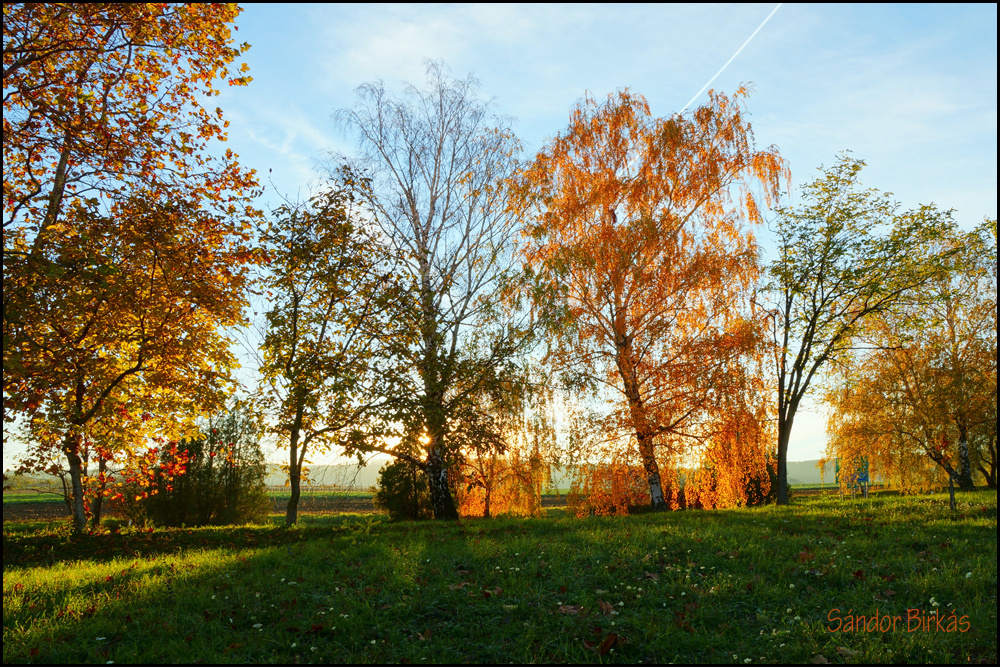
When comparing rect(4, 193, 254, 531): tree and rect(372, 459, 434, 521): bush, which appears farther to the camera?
rect(372, 459, 434, 521): bush

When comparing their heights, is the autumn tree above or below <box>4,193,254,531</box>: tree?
below

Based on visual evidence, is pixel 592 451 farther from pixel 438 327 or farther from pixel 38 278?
pixel 38 278

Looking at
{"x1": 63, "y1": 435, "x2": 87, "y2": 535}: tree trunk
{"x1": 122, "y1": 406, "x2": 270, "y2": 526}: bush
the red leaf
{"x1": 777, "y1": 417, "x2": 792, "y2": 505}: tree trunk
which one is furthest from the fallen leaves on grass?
{"x1": 122, "y1": 406, "x2": 270, "y2": 526}: bush

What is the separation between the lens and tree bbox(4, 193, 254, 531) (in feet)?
26.8

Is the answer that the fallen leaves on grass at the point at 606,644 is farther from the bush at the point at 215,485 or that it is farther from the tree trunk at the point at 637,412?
the bush at the point at 215,485

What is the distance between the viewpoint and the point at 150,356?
10961mm

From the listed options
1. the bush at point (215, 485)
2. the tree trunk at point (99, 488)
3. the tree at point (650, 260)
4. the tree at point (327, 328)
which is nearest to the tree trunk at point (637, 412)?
the tree at point (650, 260)

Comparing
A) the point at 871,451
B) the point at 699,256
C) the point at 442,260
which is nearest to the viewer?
the point at 699,256

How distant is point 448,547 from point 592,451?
24.0 feet

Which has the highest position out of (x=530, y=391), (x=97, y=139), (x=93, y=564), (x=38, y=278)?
(x=97, y=139)

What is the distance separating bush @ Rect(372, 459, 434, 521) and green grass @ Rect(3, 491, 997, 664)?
8679 mm

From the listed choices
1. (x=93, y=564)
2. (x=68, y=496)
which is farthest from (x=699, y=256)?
(x=68, y=496)

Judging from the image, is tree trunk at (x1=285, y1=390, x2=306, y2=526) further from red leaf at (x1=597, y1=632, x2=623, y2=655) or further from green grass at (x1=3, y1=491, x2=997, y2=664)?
red leaf at (x1=597, y1=632, x2=623, y2=655)
